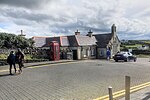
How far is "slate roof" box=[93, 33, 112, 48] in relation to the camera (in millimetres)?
52519

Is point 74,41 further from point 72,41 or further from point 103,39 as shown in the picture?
point 103,39

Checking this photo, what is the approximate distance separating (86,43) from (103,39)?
6809mm

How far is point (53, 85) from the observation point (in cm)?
1281

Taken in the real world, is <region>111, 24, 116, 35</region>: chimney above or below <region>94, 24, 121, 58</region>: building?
above

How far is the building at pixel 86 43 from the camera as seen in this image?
152 feet

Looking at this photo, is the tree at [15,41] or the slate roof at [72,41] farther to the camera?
the slate roof at [72,41]

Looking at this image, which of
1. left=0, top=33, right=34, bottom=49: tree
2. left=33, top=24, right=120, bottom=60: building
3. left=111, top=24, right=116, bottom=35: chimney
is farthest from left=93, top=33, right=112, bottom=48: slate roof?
left=0, top=33, right=34, bottom=49: tree

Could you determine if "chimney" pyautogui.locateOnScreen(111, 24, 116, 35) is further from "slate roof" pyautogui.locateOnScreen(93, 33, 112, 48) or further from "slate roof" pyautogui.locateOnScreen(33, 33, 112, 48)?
"slate roof" pyautogui.locateOnScreen(33, 33, 112, 48)

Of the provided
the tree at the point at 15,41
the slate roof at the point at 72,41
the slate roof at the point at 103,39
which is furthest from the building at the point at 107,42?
the tree at the point at 15,41

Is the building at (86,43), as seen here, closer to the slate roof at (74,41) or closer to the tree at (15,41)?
the slate roof at (74,41)

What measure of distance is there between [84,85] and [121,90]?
6.64 ft

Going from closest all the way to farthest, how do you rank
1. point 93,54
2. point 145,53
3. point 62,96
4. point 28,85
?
point 62,96 < point 28,85 < point 93,54 < point 145,53

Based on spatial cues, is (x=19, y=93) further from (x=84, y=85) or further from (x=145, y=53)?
(x=145, y=53)

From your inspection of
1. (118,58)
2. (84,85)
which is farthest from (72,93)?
(118,58)
